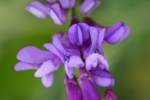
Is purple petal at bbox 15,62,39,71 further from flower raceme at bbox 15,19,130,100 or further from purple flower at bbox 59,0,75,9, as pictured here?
purple flower at bbox 59,0,75,9

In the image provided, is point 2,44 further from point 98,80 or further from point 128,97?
point 98,80

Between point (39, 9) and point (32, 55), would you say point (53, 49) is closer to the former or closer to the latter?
point (32, 55)

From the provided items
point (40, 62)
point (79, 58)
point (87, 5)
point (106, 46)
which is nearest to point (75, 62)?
point (79, 58)

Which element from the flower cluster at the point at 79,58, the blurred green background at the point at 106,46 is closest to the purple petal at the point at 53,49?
the flower cluster at the point at 79,58

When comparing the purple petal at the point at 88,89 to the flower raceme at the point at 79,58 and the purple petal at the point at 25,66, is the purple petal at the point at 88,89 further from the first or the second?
the purple petal at the point at 25,66

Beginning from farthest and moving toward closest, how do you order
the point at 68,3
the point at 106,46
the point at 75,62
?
the point at 106,46 → the point at 68,3 → the point at 75,62

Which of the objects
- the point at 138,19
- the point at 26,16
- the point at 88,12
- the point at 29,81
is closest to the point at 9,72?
the point at 29,81
